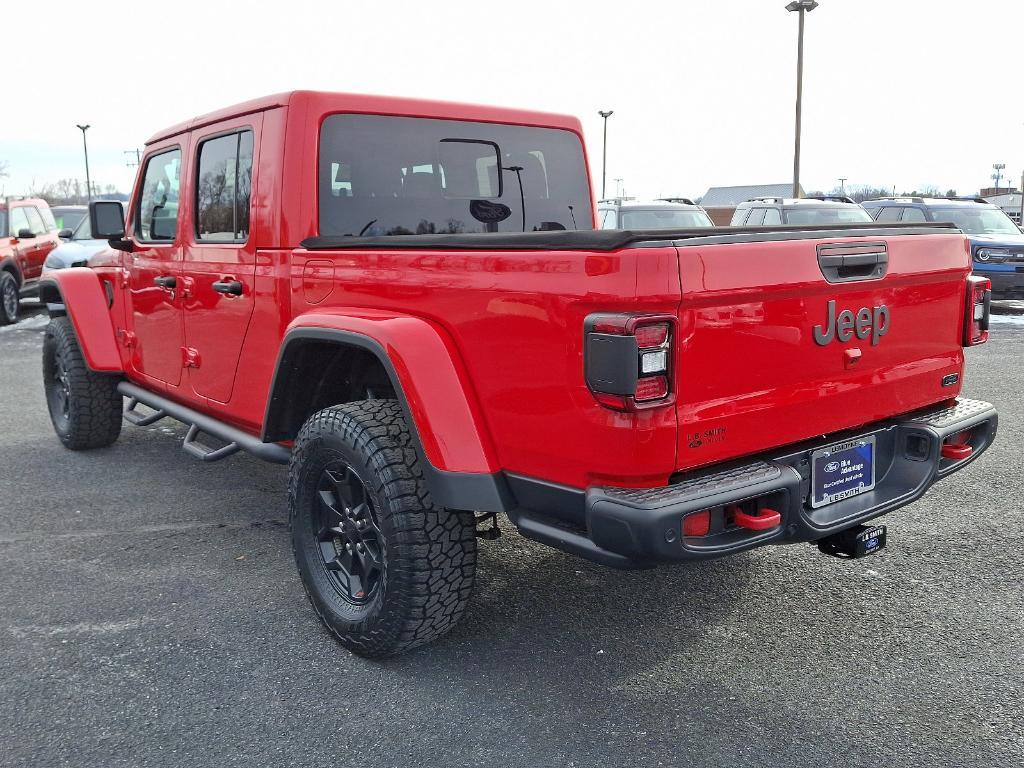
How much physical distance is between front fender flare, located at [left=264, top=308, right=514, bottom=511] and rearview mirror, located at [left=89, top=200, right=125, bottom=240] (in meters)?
2.93

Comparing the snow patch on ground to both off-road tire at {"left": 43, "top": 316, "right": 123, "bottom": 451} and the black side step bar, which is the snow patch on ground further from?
the black side step bar

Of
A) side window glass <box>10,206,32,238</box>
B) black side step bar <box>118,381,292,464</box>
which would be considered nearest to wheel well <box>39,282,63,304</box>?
black side step bar <box>118,381,292,464</box>

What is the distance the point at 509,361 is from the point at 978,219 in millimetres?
14941

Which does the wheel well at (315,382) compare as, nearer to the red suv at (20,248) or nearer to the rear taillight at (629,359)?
the rear taillight at (629,359)

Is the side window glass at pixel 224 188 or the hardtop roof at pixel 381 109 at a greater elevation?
the hardtop roof at pixel 381 109

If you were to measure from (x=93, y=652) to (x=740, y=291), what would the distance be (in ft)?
8.38

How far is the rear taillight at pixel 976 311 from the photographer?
11.4 feet

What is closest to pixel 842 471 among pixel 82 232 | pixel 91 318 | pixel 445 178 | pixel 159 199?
pixel 445 178

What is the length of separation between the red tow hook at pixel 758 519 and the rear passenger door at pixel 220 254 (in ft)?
7.28

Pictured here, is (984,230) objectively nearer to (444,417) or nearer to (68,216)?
(444,417)

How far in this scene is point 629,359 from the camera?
239 centimetres

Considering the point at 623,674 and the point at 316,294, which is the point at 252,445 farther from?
the point at 623,674

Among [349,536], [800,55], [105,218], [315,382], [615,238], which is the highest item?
[800,55]

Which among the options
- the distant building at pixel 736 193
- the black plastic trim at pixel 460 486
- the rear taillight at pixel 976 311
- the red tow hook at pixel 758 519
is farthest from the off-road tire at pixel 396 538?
the distant building at pixel 736 193
